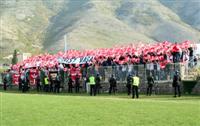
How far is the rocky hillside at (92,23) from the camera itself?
140 m

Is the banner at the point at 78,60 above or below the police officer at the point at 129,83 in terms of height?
above

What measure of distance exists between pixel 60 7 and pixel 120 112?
155681 mm

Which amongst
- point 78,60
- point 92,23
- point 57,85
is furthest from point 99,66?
point 92,23

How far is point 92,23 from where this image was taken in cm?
14700

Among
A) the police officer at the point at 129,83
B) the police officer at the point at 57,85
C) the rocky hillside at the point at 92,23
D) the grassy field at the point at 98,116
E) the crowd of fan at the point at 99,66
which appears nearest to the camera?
the grassy field at the point at 98,116

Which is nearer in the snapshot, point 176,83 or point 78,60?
point 176,83

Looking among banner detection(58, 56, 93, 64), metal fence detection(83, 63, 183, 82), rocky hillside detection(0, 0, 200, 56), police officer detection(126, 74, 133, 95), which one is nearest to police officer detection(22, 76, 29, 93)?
banner detection(58, 56, 93, 64)

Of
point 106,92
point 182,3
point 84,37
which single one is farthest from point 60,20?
point 106,92

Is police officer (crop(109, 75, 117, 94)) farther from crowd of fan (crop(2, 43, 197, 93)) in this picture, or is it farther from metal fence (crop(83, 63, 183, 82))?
metal fence (crop(83, 63, 183, 82))

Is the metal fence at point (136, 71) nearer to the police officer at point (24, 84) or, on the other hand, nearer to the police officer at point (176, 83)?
the police officer at point (176, 83)

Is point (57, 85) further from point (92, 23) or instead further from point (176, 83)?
point (92, 23)

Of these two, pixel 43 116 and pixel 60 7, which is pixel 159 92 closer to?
pixel 43 116

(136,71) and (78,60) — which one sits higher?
(78,60)

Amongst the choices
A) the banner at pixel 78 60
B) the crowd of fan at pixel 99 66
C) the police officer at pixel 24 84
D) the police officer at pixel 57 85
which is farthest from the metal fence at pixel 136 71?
the police officer at pixel 24 84
